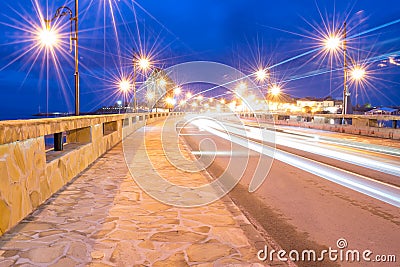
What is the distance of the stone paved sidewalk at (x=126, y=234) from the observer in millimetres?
3807

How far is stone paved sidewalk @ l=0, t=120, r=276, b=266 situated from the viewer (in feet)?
12.5

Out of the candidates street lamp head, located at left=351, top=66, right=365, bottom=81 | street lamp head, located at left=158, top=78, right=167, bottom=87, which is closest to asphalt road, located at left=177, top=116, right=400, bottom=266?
street lamp head, located at left=351, top=66, right=365, bottom=81

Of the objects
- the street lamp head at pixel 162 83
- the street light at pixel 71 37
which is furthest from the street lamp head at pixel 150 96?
the street light at pixel 71 37

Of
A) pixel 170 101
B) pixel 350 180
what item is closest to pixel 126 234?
pixel 350 180

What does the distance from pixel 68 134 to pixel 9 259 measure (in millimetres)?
6708

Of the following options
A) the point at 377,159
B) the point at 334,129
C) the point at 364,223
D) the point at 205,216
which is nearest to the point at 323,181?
the point at 364,223

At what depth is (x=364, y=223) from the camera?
515 centimetres

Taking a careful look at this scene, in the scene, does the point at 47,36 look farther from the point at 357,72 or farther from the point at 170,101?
the point at 170,101

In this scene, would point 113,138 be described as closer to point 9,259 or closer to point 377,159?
point 377,159

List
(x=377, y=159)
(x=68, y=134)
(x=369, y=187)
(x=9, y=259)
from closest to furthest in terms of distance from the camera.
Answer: (x=9, y=259), (x=369, y=187), (x=68, y=134), (x=377, y=159)

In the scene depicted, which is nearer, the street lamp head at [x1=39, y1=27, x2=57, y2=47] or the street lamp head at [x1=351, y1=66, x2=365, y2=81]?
the street lamp head at [x1=39, y1=27, x2=57, y2=47]

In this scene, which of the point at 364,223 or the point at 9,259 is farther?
the point at 364,223

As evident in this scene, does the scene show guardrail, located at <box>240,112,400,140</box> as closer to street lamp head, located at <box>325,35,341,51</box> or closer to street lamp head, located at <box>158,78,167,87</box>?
street lamp head, located at <box>325,35,341,51</box>

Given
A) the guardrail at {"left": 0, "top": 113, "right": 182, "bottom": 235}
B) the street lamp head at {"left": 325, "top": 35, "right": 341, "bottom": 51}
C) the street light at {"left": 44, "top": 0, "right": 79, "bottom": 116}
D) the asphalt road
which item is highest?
the street lamp head at {"left": 325, "top": 35, "right": 341, "bottom": 51}
